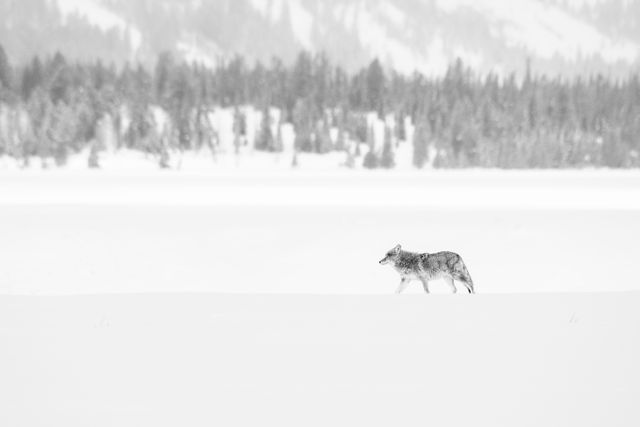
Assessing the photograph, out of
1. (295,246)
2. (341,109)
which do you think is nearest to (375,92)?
(341,109)

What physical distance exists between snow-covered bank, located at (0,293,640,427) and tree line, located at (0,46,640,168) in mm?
76732

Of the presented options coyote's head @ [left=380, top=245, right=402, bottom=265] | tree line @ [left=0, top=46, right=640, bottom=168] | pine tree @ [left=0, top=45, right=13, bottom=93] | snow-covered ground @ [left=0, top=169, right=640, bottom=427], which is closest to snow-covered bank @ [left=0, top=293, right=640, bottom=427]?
snow-covered ground @ [left=0, top=169, right=640, bottom=427]

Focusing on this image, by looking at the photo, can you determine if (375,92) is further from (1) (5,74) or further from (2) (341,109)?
(1) (5,74)

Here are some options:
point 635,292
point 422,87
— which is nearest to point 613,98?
point 422,87

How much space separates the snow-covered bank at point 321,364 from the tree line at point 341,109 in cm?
7673

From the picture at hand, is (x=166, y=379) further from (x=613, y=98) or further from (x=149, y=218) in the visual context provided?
(x=613, y=98)

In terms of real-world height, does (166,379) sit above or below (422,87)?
below

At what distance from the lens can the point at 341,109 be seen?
110500mm

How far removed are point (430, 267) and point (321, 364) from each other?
19.2ft

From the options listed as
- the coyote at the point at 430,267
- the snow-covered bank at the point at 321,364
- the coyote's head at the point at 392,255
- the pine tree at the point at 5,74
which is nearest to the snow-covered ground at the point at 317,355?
the snow-covered bank at the point at 321,364

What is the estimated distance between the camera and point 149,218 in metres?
28.6

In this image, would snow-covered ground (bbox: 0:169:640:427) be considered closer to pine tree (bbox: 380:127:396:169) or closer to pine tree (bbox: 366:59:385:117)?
pine tree (bbox: 380:127:396:169)

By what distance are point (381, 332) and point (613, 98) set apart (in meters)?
121

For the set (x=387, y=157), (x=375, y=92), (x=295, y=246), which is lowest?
(x=295, y=246)
